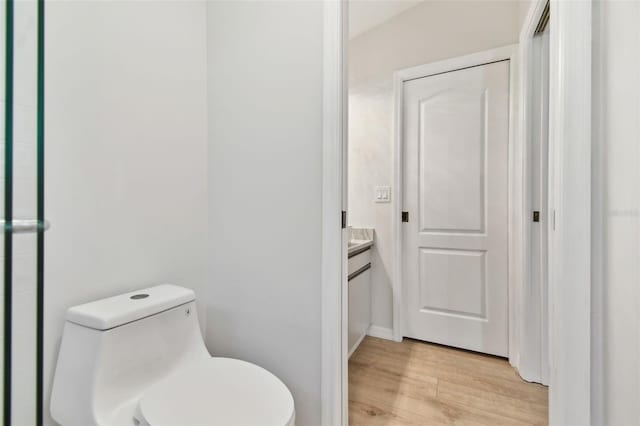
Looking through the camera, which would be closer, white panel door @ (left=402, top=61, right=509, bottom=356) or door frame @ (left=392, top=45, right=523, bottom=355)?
door frame @ (left=392, top=45, right=523, bottom=355)

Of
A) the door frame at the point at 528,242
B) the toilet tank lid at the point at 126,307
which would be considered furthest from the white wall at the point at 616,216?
the toilet tank lid at the point at 126,307

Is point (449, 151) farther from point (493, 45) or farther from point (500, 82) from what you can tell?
point (493, 45)

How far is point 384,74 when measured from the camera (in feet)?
8.00

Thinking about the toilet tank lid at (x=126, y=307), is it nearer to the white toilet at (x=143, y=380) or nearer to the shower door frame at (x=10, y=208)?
the white toilet at (x=143, y=380)

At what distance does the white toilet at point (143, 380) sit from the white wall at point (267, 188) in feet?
0.85

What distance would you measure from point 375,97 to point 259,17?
1366 mm

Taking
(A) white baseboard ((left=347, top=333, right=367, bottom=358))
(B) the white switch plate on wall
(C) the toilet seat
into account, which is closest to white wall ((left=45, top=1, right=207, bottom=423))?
(C) the toilet seat

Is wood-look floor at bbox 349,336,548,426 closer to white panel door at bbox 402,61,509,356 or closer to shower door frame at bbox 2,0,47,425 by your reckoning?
white panel door at bbox 402,61,509,356

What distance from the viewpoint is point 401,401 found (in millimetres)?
1619

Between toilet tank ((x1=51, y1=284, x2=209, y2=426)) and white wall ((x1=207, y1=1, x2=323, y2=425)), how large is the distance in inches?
13.5

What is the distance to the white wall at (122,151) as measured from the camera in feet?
3.23

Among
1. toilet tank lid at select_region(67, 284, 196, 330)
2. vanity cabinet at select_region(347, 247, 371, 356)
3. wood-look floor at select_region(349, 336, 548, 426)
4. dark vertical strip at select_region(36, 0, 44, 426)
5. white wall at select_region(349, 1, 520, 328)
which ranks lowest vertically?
wood-look floor at select_region(349, 336, 548, 426)

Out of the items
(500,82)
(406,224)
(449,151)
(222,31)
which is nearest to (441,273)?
(406,224)

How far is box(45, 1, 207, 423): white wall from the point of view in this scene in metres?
0.98
